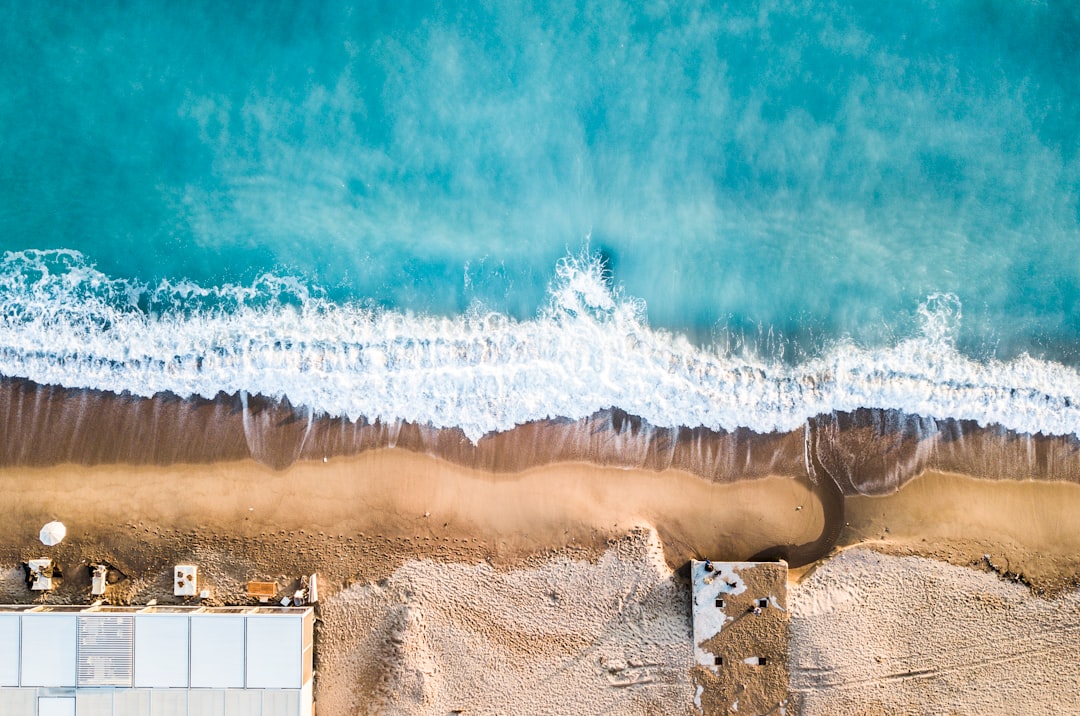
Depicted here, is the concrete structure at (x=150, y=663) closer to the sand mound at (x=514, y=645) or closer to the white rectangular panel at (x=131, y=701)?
the white rectangular panel at (x=131, y=701)

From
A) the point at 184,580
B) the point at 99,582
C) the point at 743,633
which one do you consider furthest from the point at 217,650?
the point at 743,633

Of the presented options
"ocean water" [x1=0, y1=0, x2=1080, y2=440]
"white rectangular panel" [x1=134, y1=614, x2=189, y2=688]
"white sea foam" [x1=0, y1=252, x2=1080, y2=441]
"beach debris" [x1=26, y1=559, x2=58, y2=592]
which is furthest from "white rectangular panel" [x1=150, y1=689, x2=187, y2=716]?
"ocean water" [x1=0, y1=0, x2=1080, y2=440]

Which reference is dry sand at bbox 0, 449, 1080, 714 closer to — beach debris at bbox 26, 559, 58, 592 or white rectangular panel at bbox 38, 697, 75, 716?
beach debris at bbox 26, 559, 58, 592

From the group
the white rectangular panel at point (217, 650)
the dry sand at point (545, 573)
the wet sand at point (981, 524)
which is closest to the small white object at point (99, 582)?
the dry sand at point (545, 573)

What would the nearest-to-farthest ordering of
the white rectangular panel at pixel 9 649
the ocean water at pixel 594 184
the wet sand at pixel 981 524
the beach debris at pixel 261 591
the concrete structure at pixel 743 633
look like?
the white rectangular panel at pixel 9 649 → the concrete structure at pixel 743 633 → the beach debris at pixel 261 591 → the wet sand at pixel 981 524 → the ocean water at pixel 594 184

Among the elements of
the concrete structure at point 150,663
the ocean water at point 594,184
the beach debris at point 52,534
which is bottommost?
the concrete structure at point 150,663

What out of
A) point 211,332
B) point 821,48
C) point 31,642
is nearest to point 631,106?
point 821,48
